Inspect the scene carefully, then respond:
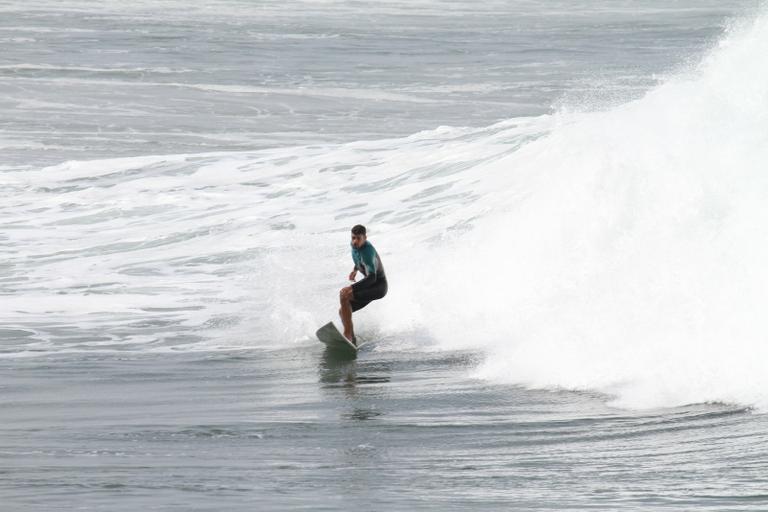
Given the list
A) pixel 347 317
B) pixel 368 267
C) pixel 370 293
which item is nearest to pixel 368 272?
pixel 368 267

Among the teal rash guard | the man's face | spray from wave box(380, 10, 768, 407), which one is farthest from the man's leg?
spray from wave box(380, 10, 768, 407)

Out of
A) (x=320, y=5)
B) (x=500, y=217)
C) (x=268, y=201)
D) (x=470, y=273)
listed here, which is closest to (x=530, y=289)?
(x=470, y=273)

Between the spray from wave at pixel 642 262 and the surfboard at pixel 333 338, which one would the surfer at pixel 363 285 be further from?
the spray from wave at pixel 642 262

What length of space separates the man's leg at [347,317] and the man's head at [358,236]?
559 millimetres

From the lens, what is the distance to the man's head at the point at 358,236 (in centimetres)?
1334

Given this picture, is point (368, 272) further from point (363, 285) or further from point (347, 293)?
point (347, 293)

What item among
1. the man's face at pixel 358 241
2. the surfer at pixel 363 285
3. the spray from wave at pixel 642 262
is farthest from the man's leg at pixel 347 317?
the spray from wave at pixel 642 262

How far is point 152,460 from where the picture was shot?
8.65 m

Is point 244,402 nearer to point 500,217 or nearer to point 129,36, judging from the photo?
point 500,217

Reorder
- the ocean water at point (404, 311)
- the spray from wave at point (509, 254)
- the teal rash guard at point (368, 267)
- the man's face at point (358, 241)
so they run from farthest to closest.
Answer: the teal rash guard at point (368, 267)
the man's face at point (358, 241)
the spray from wave at point (509, 254)
the ocean water at point (404, 311)

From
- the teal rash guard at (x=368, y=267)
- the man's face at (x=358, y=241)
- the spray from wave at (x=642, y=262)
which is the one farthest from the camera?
the teal rash guard at (x=368, y=267)

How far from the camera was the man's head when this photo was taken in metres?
13.3

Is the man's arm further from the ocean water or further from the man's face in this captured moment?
the ocean water

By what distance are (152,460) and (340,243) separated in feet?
37.8
